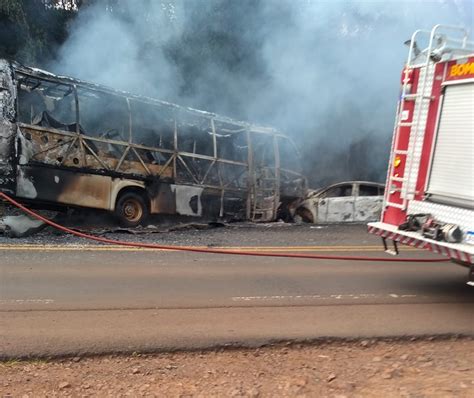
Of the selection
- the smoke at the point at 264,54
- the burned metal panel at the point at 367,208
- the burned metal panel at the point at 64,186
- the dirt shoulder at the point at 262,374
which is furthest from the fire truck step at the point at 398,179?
the burned metal panel at the point at 367,208

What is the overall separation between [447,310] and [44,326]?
3.46 metres

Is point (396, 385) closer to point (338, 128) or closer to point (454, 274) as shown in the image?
point (454, 274)

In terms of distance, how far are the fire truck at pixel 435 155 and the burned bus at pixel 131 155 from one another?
189 inches

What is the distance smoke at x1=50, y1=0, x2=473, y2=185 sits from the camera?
10.1 meters

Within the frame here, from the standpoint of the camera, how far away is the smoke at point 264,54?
10.1 meters

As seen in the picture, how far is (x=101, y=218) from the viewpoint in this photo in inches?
356

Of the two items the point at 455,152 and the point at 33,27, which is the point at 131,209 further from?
the point at 455,152

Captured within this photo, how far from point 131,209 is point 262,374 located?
20.5 ft

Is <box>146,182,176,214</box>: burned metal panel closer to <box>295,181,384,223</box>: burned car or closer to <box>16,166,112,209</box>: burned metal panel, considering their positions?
<box>16,166,112,209</box>: burned metal panel

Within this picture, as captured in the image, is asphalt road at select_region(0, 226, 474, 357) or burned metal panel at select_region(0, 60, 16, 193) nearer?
asphalt road at select_region(0, 226, 474, 357)

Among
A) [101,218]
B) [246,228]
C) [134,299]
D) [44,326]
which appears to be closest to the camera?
[44,326]

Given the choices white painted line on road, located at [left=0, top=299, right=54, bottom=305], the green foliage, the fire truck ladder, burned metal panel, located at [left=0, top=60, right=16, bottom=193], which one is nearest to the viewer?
white painted line on road, located at [left=0, top=299, right=54, bottom=305]

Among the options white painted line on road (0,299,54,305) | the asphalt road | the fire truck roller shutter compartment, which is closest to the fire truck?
the fire truck roller shutter compartment

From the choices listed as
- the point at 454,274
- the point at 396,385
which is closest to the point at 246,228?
the point at 454,274
